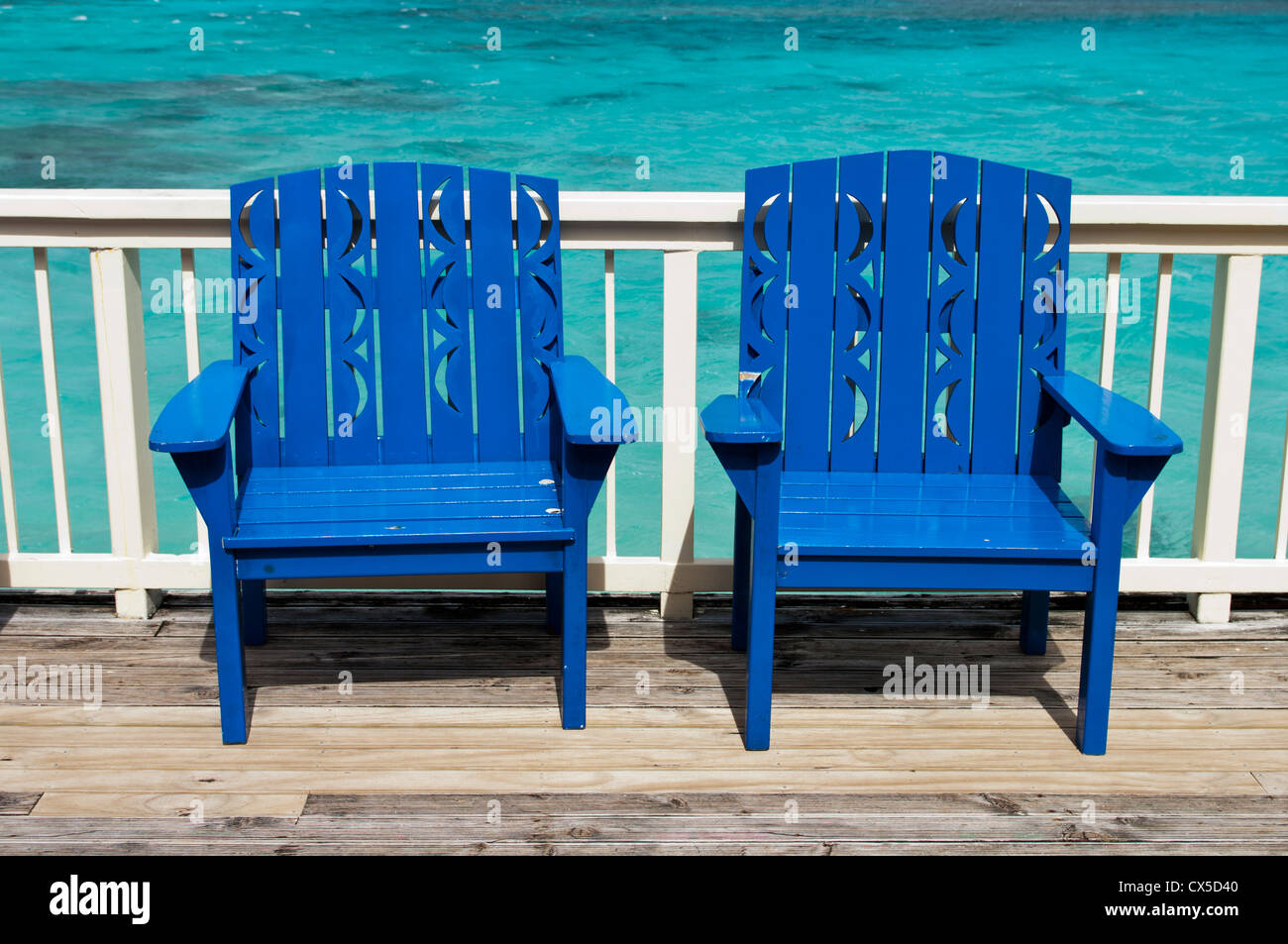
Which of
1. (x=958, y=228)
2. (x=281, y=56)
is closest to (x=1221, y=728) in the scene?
(x=958, y=228)

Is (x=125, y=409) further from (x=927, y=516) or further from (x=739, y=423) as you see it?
(x=927, y=516)

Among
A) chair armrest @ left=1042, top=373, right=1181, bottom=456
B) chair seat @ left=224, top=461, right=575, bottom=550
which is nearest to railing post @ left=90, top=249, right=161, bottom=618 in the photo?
Result: chair seat @ left=224, top=461, right=575, bottom=550

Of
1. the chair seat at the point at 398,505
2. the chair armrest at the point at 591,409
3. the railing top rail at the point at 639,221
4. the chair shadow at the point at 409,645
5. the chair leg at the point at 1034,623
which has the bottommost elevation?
the chair shadow at the point at 409,645

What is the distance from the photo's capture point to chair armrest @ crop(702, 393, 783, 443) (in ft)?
7.04

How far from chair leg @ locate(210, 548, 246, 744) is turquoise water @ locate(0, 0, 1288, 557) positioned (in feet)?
30.0

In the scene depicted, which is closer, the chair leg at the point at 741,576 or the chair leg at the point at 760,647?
the chair leg at the point at 760,647

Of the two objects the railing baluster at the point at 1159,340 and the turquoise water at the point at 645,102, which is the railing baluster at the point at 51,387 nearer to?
the railing baluster at the point at 1159,340

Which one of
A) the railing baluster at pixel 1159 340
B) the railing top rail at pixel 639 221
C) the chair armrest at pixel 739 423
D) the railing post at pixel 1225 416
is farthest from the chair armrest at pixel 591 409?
the railing post at pixel 1225 416

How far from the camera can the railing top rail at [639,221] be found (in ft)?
8.93

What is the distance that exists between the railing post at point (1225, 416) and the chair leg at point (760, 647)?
1.23 metres

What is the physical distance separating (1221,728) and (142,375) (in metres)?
2.49

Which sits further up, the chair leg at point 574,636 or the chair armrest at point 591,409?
the chair armrest at point 591,409

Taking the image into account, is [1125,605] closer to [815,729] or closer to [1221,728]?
[1221,728]

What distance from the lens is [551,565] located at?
2.32 meters
